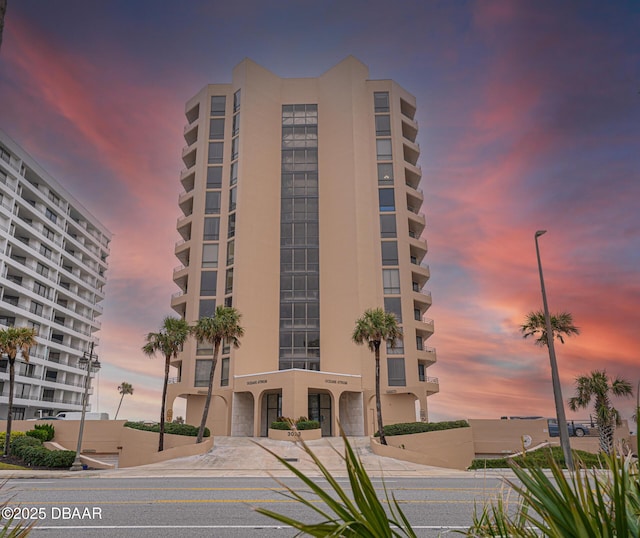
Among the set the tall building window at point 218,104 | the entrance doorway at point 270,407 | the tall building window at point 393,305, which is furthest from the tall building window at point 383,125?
the entrance doorway at point 270,407

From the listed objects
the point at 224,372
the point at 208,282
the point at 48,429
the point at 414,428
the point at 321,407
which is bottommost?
the point at 414,428

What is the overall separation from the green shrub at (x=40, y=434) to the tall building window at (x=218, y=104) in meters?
36.9

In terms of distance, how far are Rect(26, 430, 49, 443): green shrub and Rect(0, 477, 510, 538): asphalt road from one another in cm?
2977

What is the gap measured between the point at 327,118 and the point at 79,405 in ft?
196

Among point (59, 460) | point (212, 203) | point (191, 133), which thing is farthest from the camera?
point (191, 133)

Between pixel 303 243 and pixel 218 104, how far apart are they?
19850 mm

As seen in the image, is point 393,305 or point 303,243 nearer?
point 393,305

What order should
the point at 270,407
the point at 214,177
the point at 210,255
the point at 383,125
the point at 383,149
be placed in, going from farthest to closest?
the point at 383,125 < the point at 214,177 < the point at 383,149 < the point at 210,255 < the point at 270,407

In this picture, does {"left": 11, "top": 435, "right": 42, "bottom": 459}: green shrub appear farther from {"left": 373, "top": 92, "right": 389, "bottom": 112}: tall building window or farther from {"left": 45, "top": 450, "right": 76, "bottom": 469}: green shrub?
{"left": 373, "top": 92, "right": 389, "bottom": 112}: tall building window

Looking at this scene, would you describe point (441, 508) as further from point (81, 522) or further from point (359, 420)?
point (359, 420)

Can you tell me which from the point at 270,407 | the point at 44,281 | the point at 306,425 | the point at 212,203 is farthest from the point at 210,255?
the point at 44,281

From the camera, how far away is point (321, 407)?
46781 millimetres

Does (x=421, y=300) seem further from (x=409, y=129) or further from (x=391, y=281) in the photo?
(x=409, y=129)

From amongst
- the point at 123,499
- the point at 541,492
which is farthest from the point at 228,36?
the point at 541,492
